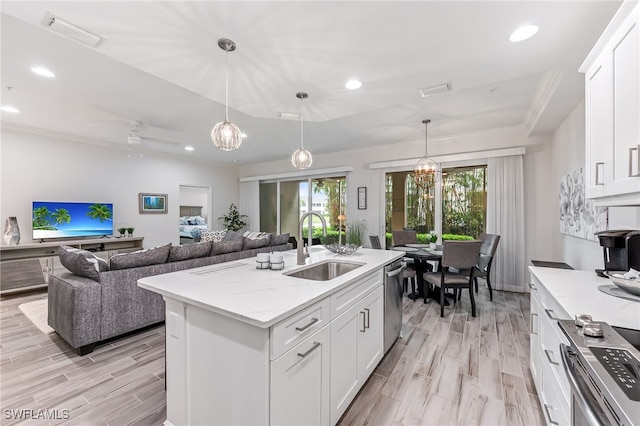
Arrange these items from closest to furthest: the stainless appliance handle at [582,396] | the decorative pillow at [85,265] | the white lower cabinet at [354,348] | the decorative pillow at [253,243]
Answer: the stainless appliance handle at [582,396], the white lower cabinet at [354,348], the decorative pillow at [85,265], the decorative pillow at [253,243]

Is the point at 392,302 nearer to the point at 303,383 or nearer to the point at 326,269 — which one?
the point at 326,269

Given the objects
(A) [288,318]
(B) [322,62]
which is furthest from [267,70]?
(A) [288,318]

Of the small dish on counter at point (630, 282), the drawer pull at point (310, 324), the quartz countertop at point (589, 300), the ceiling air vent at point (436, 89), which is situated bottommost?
the drawer pull at point (310, 324)

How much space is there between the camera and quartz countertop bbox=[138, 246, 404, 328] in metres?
1.16

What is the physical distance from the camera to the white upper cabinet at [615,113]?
1169 millimetres

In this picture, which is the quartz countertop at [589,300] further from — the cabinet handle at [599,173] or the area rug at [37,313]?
the area rug at [37,313]

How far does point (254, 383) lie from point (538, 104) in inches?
168

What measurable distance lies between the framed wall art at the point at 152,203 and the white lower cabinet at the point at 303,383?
6096mm

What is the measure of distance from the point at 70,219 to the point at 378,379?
5.87 meters

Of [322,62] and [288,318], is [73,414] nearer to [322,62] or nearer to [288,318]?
[288,318]

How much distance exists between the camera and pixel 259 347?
1.13 metres

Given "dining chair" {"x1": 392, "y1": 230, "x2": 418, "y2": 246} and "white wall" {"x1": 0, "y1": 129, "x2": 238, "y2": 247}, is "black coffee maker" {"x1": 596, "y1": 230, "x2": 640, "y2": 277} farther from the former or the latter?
"white wall" {"x1": 0, "y1": 129, "x2": 238, "y2": 247}

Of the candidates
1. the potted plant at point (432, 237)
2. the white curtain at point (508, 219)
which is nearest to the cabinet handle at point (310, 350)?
the potted plant at point (432, 237)

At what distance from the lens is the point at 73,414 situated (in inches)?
68.4
